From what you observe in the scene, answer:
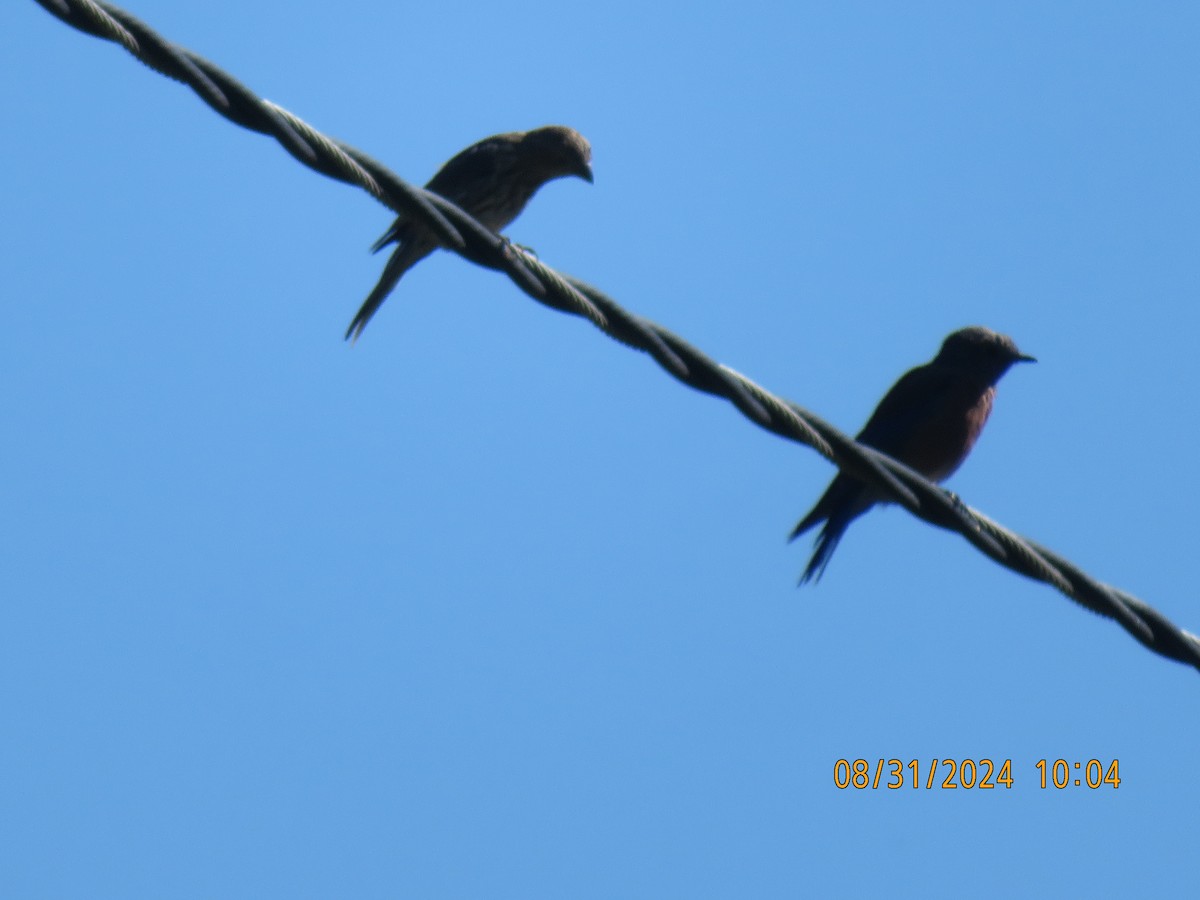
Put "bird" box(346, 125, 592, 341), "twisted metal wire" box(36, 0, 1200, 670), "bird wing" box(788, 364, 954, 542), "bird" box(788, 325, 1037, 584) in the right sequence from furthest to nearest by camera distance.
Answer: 1. "bird" box(346, 125, 592, 341)
2. "bird" box(788, 325, 1037, 584)
3. "bird wing" box(788, 364, 954, 542)
4. "twisted metal wire" box(36, 0, 1200, 670)

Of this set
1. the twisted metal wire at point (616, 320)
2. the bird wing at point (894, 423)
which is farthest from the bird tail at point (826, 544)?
the twisted metal wire at point (616, 320)

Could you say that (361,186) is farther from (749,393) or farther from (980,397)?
(980,397)

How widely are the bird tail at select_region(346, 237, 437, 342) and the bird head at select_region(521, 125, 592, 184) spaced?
0.89 metres

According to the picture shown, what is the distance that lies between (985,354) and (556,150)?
3.38 meters

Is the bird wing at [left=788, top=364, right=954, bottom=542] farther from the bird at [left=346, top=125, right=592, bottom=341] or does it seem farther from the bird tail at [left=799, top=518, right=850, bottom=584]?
the bird at [left=346, top=125, right=592, bottom=341]

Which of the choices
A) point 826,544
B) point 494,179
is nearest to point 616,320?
point 826,544

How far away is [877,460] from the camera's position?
404cm

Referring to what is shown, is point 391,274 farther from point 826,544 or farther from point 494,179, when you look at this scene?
point 826,544

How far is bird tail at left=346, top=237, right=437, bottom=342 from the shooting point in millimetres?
10055

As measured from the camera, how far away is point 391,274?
10219 millimetres

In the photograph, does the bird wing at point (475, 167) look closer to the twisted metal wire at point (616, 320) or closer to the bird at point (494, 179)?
the bird at point (494, 179)

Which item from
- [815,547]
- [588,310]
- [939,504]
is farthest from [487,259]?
[815,547]

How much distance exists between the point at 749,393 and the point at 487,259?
28.8 inches

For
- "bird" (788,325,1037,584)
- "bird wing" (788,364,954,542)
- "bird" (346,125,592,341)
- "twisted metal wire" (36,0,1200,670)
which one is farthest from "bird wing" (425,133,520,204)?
"twisted metal wire" (36,0,1200,670)
